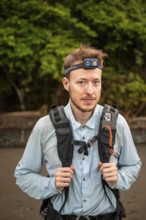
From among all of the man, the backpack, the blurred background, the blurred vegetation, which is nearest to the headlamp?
the man

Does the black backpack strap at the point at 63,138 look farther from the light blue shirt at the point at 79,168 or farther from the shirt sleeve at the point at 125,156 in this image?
the shirt sleeve at the point at 125,156

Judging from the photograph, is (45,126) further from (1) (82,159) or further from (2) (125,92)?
(2) (125,92)

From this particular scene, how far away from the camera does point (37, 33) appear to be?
7668 millimetres

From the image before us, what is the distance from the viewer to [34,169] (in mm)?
2461

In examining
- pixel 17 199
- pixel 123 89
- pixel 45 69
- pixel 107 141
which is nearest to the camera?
pixel 107 141

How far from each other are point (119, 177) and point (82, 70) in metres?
0.61

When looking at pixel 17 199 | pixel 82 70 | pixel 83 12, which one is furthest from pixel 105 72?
pixel 82 70

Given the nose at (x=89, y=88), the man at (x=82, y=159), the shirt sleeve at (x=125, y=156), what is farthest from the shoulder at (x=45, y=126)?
the shirt sleeve at (x=125, y=156)

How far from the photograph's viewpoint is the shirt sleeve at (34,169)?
7.94 feet

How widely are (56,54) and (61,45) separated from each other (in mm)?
191

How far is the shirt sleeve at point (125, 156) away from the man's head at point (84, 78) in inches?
8.1

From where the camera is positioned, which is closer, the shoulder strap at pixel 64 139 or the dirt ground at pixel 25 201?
the shoulder strap at pixel 64 139

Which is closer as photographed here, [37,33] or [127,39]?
[37,33]

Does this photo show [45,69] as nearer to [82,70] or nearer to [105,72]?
[105,72]
